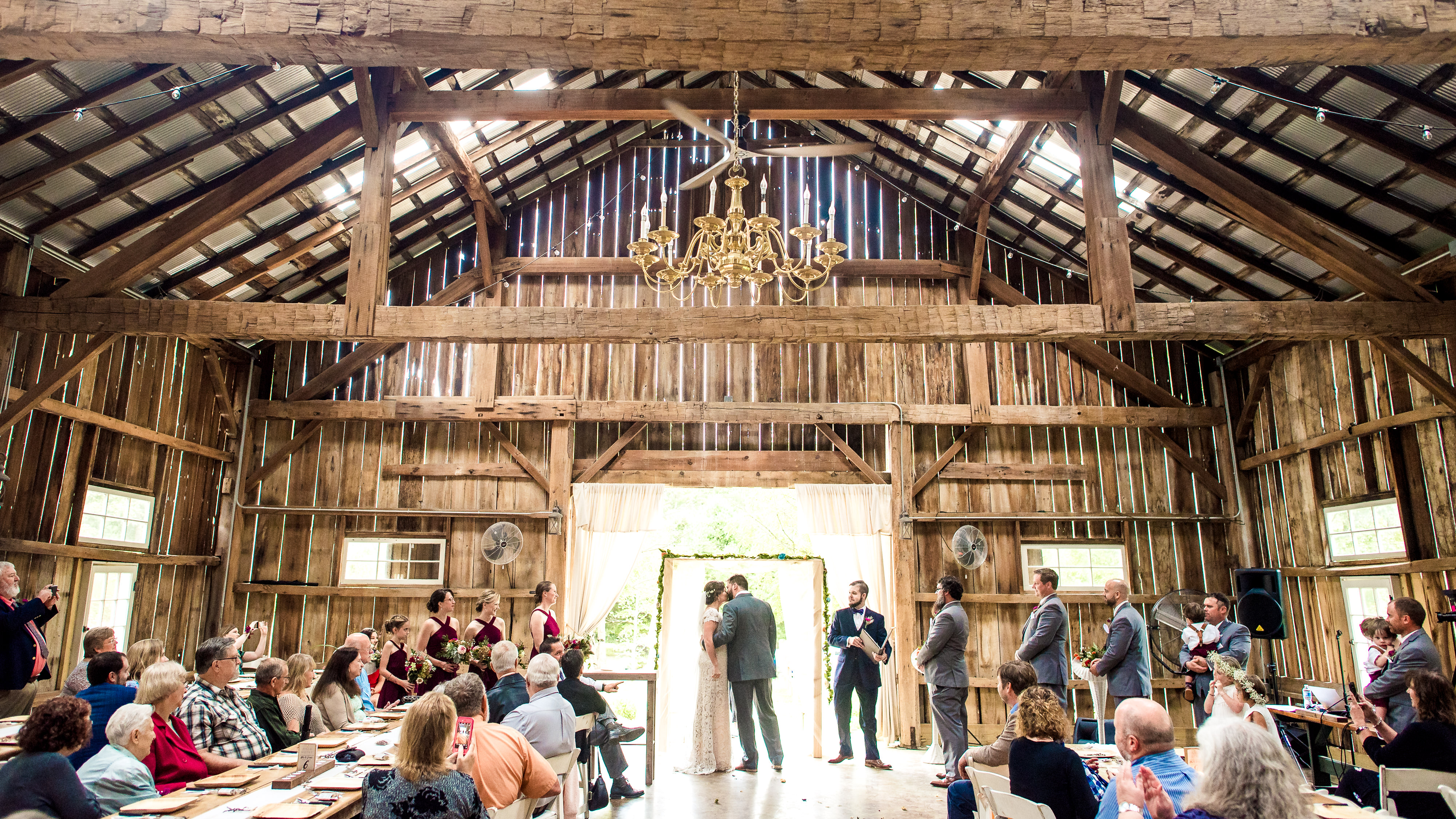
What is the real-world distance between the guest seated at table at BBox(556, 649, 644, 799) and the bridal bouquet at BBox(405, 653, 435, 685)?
1.25m

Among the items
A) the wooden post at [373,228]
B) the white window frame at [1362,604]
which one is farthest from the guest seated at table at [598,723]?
the white window frame at [1362,604]

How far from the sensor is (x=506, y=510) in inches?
399

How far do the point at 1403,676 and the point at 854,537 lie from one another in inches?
220

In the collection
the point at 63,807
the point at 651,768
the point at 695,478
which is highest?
the point at 695,478

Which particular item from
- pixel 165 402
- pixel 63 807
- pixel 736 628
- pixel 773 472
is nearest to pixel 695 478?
pixel 773 472

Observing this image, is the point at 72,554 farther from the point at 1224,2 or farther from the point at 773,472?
the point at 1224,2

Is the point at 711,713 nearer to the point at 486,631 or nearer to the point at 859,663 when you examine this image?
the point at 859,663

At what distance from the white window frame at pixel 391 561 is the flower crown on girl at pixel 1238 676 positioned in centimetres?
777

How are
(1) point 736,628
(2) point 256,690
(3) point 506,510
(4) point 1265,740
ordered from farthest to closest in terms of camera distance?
(3) point 506,510, (1) point 736,628, (2) point 256,690, (4) point 1265,740

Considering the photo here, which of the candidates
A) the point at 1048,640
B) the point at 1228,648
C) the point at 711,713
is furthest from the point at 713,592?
the point at 1228,648

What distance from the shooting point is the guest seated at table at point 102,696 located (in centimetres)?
424

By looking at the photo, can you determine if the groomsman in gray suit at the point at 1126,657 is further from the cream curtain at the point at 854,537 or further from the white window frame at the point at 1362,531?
the cream curtain at the point at 854,537

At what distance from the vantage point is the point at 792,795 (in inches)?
268

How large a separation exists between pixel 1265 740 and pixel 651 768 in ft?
17.9
